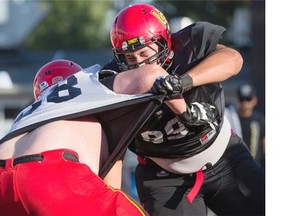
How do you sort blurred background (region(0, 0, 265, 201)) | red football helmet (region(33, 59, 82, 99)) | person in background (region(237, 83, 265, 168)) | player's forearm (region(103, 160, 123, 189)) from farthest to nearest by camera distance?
blurred background (region(0, 0, 265, 201)) < person in background (region(237, 83, 265, 168)) < red football helmet (region(33, 59, 82, 99)) < player's forearm (region(103, 160, 123, 189))

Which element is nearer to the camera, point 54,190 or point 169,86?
point 54,190

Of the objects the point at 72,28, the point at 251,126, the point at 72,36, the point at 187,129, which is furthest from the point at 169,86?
the point at 72,28

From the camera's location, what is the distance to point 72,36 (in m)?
41.2

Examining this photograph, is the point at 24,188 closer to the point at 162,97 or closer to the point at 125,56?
the point at 162,97

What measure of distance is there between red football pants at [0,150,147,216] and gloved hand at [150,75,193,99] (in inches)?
19.9

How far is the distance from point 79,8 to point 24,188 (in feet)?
135

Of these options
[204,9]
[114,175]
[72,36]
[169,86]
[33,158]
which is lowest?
[72,36]

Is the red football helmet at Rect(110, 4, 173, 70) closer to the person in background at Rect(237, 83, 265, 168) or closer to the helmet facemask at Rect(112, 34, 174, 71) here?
the helmet facemask at Rect(112, 34, 174, 71)

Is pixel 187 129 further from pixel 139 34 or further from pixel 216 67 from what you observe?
pixel 139 34

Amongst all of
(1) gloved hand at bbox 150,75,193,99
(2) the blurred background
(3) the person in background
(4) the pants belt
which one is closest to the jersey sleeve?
(1) gloved hand at bbox 150,75,193,99

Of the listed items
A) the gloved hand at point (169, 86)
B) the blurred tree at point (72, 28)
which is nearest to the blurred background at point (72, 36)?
the blurred tree at point (72, 28)

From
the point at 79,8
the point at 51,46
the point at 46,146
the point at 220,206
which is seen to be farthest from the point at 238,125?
the point at 79,8

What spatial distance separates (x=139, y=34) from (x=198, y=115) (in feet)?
1.79

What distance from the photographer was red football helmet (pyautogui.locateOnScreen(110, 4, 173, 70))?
3699 millimetres
